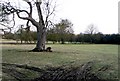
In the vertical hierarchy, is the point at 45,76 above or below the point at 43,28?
below

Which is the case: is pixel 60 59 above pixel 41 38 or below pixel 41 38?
below

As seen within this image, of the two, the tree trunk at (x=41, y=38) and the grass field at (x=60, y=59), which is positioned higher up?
the tree trunk at (x=41, y=38)

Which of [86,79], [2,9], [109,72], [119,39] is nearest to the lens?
[86,79]

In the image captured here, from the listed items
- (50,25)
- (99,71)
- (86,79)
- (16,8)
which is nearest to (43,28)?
(50,25)

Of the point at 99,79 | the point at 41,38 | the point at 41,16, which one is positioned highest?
the point at 41,16

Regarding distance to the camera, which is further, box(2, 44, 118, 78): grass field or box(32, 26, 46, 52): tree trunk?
box(32, 26, 46, 52): tree trunk

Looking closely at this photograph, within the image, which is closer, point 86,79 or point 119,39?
point 86,79

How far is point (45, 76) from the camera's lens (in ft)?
42.0

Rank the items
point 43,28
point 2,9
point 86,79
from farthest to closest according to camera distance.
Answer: point 43,28, point 2,9, point 86,79

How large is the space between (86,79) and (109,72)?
8.71ft

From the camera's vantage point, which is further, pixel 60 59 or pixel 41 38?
pixel 41 38

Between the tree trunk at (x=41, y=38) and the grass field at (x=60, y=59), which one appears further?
the tree trunk at (x=41, y=38)

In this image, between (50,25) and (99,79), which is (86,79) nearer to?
(99,79)

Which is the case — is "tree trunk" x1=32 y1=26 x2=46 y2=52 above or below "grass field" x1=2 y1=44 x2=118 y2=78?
above
